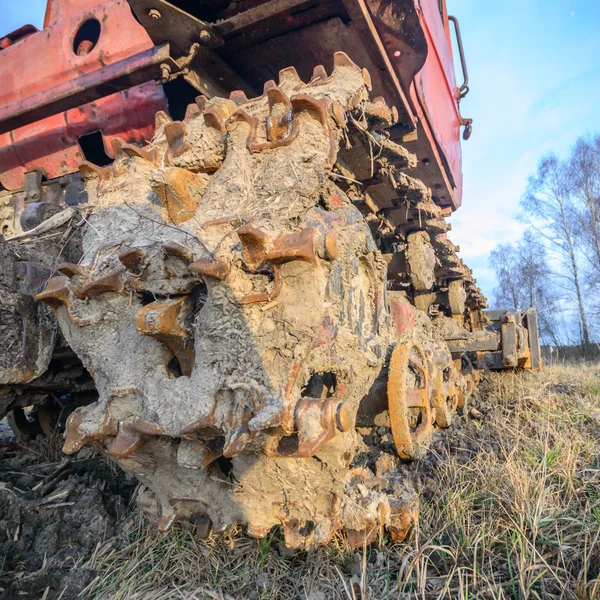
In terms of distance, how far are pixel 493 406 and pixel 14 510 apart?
9.27ft

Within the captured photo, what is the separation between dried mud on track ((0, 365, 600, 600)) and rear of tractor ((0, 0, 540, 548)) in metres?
0.16

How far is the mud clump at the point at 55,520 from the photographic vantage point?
1593 millimetres

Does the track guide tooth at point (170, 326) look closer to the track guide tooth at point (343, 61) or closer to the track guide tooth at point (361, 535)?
the track guide tooth at point (361, 535)

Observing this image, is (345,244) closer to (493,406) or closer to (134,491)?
(134,491)

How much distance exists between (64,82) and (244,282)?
197 cm

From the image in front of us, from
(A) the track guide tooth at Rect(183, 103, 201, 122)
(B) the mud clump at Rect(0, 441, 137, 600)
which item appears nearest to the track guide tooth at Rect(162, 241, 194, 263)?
(A) the track guide tooth at Rect(183, 103, 201, 122)

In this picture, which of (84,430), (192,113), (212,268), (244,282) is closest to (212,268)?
(212,268)

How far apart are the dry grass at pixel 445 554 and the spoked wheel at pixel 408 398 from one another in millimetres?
225

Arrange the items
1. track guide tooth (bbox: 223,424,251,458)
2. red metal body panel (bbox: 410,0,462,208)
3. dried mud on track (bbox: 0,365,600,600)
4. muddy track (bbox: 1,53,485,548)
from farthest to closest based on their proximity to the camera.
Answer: red metal body panel (bbox: 410,0,462,208)
dried mud on track (bbox: 0,365,600,600)
muddy track (bbox: 1,53,485,548)
track guide tooth (bbox: 223,424,251,458)

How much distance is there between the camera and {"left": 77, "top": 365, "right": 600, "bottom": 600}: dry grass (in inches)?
52.7

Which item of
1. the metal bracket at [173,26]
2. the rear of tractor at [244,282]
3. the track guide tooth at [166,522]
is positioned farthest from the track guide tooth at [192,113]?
the track guide tooth at [166,522]

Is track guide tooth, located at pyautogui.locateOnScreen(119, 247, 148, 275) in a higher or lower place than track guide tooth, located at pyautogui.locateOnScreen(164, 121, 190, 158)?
lower

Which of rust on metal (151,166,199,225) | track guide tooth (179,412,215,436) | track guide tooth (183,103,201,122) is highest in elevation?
track guide tooth (183,103,201,122)

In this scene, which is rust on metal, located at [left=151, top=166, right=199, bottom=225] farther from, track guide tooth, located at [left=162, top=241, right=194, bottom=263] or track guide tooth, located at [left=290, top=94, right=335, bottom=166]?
track guide tooth, located at [left=290, top=94, right=335, bottom=166]
